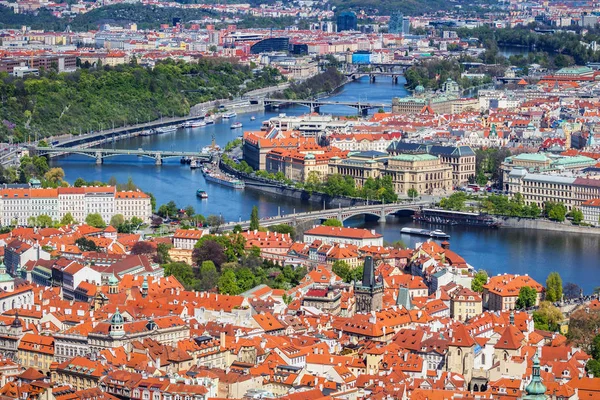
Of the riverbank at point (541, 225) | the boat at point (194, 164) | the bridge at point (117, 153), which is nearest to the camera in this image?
the riverbank at point (541, 225)

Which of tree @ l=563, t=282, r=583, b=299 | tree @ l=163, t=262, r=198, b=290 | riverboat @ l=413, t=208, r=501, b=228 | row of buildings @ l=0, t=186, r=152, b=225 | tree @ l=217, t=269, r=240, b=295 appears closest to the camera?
tree @ l=217, t=269, r=240, b=295

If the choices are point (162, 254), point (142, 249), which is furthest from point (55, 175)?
point (162, 254)

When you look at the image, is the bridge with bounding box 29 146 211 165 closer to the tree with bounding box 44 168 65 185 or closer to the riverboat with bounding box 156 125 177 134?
the tree with bounding box 44 168 65 185

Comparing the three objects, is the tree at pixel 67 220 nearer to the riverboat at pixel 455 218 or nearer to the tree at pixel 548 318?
the riverboat at pixel 455 218

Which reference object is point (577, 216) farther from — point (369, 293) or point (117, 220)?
point (369, 293)

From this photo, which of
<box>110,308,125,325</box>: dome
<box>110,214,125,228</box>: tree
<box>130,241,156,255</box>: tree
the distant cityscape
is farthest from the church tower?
<box>110,214,125,228</box>: tree

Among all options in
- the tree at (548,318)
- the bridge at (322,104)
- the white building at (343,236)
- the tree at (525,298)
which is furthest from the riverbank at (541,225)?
the bridge at (322,104)
